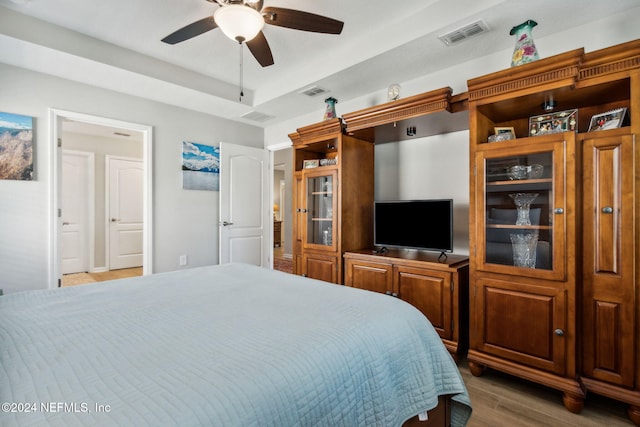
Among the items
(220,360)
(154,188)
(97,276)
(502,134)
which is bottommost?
(97,276)

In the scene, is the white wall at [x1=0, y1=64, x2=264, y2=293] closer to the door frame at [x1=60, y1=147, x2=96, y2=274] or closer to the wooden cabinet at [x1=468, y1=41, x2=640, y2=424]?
the door frame at [x1=60, y1=147, x2=96, y2=274]

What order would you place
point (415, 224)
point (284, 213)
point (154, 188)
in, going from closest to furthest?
1. point (415, 224)
2. point (154, 188)
3. point (284, 213)

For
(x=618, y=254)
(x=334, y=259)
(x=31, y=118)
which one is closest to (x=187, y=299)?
(x=334, y=259)

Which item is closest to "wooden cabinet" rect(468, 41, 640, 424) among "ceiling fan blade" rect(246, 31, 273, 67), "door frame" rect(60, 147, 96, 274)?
"ceiling fan blade" rect(246, 31, 273, 67)

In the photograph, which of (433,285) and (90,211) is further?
(90,211)

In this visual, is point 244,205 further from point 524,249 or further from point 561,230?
point 561,230

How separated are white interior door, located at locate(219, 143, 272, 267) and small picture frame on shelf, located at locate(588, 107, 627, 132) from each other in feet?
12.5

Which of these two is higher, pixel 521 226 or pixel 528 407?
pixel 521 226

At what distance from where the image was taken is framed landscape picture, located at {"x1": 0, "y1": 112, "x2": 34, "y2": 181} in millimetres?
2844

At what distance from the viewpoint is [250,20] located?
6.05 ft

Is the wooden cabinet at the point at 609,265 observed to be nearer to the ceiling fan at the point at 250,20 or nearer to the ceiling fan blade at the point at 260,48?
the ceiling fan at the point at 250,20

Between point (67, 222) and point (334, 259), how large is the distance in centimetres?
509

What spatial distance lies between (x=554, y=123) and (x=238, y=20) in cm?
220

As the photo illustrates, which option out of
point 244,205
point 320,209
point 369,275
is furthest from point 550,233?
point 244,205
